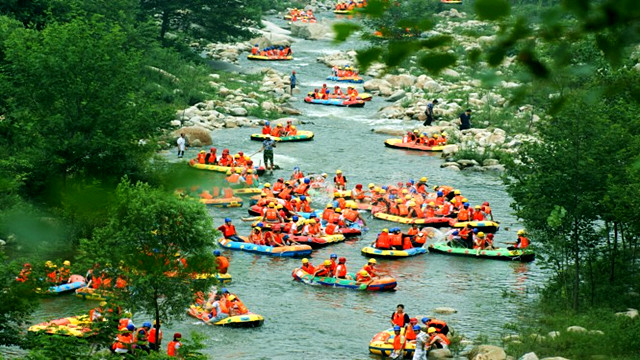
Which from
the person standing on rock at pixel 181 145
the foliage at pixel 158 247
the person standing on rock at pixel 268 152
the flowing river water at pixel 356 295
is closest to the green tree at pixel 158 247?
the foliage at pixel 158 247

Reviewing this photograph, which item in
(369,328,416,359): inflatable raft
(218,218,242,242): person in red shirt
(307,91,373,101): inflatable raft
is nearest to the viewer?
(369,328,416,359): inflatable raft

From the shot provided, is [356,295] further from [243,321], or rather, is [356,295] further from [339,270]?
[243,321]

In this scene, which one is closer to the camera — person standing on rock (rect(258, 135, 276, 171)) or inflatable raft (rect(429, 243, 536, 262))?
inflatable raft (rect(429, 243, 536, 262))

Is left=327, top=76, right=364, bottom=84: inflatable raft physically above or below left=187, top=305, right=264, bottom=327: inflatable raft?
above

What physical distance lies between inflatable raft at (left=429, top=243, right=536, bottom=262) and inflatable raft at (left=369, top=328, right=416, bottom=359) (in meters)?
7.98

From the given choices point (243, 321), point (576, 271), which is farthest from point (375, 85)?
point (243, 321)

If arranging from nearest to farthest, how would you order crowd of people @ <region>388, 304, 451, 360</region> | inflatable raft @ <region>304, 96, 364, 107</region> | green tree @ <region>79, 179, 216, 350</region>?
green tree @ <region>79, 179, 216, 350</region>, crowd of people @ <region>388, 304, 451, 360</region>, inflatable raft @ <region>304, 96, 364, 107</region>

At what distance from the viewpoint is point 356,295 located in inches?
967

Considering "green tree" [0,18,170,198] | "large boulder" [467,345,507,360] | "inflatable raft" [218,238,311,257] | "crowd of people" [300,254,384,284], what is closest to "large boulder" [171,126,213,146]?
"inflatable raft" [218,238,311,257]

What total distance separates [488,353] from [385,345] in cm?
Result: 227

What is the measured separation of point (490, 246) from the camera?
28.6 m

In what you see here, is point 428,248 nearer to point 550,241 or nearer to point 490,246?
point 490,246

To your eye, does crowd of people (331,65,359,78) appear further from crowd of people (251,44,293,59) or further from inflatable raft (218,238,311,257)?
inflatable raft (218,238,311,257)

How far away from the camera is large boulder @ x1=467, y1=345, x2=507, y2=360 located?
741 inches
